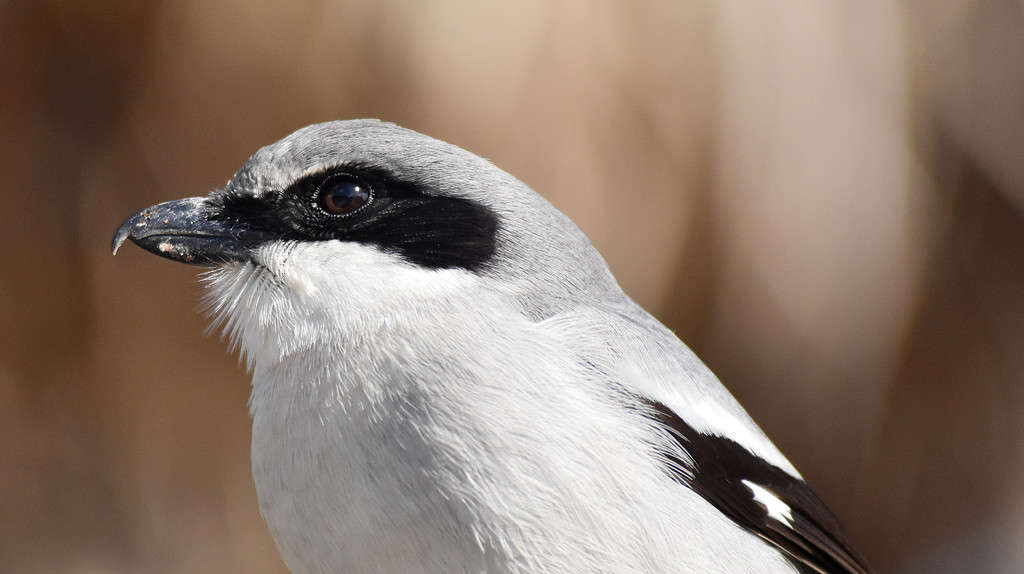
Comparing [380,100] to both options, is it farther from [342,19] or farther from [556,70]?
[556,70]

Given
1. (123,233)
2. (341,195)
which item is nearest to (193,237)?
(123,233)

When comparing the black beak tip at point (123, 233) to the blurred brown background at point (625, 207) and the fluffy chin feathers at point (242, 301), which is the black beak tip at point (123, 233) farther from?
the blurred brown background at point (625, 207)

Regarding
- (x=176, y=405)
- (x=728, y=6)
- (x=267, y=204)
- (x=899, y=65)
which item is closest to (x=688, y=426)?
(x=267, y=204)


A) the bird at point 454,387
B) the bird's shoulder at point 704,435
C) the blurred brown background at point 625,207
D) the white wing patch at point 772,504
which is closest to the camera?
the bird at point 454,387

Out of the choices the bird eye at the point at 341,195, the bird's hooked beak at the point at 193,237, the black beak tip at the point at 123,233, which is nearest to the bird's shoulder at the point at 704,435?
the bird eye at the point at 341,195

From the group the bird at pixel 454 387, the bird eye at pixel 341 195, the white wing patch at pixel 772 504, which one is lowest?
the white wing patch at pixel 772 504

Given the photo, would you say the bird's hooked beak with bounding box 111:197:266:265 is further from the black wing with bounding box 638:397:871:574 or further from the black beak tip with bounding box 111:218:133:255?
the black wing with bounding box 638:397:871:574

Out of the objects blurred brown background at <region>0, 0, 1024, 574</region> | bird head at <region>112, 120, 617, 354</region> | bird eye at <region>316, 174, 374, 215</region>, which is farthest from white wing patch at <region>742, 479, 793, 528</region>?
blurred brown background at <region>0, 0, 1024, 574</region>
